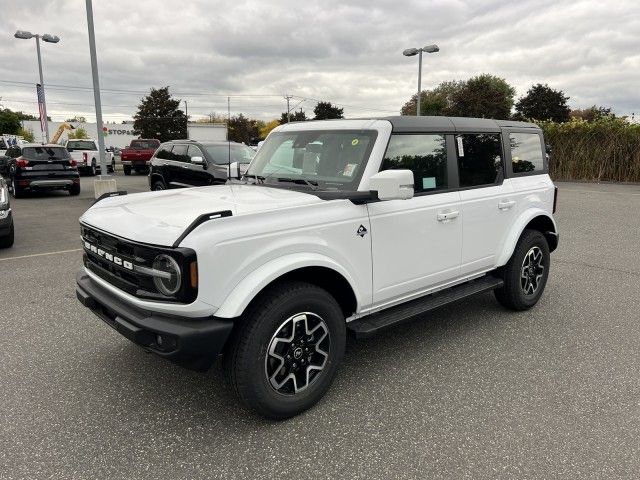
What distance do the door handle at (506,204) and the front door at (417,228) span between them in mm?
621

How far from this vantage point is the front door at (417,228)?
3334 millimetres

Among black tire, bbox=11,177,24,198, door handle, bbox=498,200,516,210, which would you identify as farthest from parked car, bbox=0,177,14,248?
black tire, bbox=11,177,24,198

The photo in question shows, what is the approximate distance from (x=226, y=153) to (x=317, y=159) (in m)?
8.52

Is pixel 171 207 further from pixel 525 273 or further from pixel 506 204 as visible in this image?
pixel 525 273

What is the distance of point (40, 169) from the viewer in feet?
49.1

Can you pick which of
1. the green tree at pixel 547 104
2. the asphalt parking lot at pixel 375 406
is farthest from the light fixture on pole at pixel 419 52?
the green tree at pixel 547 104

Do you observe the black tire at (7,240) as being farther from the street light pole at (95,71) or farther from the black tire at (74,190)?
the black tire at (74,190)

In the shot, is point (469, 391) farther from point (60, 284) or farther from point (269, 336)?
point (60, 284)

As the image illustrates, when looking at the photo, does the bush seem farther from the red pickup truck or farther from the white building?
the red pickup truck

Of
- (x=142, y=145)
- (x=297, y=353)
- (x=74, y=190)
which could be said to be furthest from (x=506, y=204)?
(x=142, y=145)

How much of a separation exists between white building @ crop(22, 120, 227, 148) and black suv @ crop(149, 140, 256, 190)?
1.51 meters

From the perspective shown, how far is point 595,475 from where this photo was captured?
7.91ft

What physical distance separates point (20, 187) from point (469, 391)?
15684mm

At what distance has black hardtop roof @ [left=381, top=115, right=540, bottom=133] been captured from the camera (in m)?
3.61
